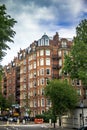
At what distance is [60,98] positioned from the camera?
2731 inches

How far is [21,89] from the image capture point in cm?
15075

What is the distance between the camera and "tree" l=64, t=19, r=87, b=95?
45.9m

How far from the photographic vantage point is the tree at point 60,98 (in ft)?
228

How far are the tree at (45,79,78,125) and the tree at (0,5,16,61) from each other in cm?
4035

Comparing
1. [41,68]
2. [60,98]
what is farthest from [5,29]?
[41,68]

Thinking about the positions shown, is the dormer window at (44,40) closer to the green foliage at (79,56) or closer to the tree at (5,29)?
the green foliage at (79,56)

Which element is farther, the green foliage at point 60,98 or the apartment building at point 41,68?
the apartment building at point 41,68

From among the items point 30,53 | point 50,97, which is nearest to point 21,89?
point 30,53

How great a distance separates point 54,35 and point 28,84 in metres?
21.9

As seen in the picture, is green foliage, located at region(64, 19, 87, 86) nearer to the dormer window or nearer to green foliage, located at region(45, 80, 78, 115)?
green foliage, located at region(45, 80, 78, 115)

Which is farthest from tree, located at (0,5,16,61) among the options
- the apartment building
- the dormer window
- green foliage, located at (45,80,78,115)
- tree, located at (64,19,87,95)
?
the dormer window

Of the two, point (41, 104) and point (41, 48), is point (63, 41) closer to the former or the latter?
point (41, 48)

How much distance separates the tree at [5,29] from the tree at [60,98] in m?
40.4

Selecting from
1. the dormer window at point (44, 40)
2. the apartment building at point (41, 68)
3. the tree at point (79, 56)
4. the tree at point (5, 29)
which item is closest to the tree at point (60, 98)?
the tree at point (79, 56)
